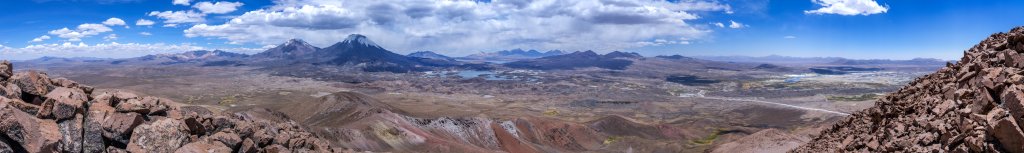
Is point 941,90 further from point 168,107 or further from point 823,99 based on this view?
point 823,99

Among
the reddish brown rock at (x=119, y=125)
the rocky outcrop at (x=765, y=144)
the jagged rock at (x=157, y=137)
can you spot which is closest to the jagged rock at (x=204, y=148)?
the jagged rock at (x=157, y=137)

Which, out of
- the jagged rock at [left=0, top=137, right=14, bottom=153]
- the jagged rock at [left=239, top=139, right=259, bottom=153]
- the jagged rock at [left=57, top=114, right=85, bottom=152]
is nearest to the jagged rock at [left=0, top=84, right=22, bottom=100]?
the jagged rock at [left=57, top=114, right=85, bottom=152]

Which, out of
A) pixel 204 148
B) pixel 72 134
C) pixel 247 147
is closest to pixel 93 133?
pixel 72 134

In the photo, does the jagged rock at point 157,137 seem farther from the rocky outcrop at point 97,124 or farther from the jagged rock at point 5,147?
the jagged rock at point 5,147

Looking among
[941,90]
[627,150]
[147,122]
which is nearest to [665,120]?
[627,150]

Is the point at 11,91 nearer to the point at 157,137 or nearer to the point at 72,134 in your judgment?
the point at 72,134

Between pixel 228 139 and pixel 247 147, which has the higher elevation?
pixel 228 139

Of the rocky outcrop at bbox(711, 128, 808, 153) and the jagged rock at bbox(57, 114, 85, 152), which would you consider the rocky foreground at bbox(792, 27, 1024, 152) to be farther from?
the rocky outcrop at bbox(711, 128, 808, 153)
